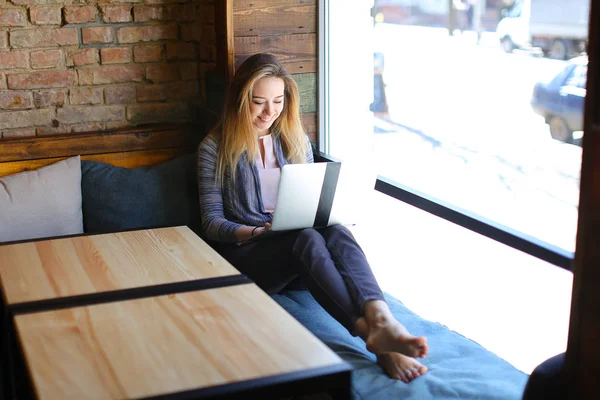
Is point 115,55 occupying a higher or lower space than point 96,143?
higher

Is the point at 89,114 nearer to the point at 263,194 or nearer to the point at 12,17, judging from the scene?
the point at 12,17

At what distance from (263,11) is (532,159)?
1448 mm

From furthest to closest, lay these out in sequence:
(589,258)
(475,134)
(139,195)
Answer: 1. (139,195)
2. (475,134)
3. (589,258)

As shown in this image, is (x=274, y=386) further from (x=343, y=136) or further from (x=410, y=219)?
(x=343, y=136)

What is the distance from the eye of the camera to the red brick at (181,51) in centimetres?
329

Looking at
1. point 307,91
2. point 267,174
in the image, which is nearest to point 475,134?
point 267,174

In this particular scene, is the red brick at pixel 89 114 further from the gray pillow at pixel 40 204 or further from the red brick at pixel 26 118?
the gray pillow at pixel 40 204

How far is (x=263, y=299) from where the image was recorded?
180 centimetres

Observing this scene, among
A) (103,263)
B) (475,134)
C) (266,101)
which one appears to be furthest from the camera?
(266,101)

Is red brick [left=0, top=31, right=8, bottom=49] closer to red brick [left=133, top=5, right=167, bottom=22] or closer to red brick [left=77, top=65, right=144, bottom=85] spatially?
red brick [left=77, top=65, right=144, bottom=85]

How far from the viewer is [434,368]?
2.18 metres

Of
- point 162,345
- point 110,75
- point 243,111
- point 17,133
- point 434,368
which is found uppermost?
point 110,75

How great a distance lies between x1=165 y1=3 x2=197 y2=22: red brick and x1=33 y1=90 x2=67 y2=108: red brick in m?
0.56

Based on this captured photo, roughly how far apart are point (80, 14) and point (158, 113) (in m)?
0.52
